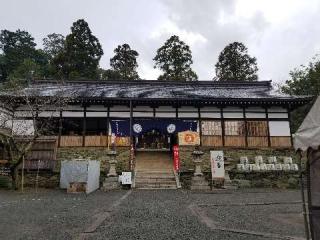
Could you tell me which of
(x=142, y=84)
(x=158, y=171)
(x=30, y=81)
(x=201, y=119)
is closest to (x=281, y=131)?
(x=201, y=119)

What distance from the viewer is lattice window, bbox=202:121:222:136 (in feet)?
73.4

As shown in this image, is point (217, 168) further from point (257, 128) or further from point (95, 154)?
point (95, 154)

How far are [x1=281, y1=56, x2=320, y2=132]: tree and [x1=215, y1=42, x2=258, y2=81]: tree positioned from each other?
266 inches

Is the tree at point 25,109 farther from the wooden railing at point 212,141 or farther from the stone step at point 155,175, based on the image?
the stone step at point 155,175

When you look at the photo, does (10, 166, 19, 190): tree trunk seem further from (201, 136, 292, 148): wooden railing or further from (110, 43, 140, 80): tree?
(110, 43, 140, 80): tree

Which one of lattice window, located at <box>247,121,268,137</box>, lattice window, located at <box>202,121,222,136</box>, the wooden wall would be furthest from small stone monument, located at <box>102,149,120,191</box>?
lattice window, located at <box>247,121,268,137</box>

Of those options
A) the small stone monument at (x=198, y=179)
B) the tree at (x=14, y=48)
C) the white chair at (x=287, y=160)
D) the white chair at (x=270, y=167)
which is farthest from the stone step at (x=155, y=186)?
the tree at (x=14, y=48)

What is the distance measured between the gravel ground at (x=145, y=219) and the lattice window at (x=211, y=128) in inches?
384

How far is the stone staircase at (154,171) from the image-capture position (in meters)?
18.3

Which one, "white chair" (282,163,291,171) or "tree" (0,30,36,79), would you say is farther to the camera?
"tree" (0,30,36,79)

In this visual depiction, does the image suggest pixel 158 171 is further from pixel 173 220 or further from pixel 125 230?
pixel 125 230

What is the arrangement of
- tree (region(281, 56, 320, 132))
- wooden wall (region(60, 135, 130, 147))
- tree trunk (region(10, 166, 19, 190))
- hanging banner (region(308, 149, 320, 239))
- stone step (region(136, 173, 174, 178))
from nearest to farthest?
hanging banner (region(308, 149, 320, 239)), tree trunk (region(10, 166, 19, 190)), stone step (region(136, 173, 174, 178)), wooden wall (region(60, 135, 130, 147)), tree (region(281, 56, 320, 132))

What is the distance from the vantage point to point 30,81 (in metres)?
27.4

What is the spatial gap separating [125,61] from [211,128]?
3340cm
